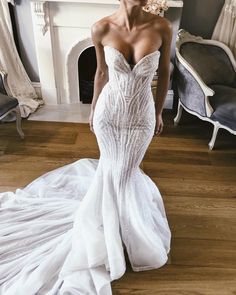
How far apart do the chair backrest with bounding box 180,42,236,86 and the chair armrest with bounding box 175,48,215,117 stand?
0.15 meters

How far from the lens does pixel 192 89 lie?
2.62 m

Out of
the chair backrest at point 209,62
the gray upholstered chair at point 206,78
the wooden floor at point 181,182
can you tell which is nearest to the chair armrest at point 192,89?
the gray upholstered chair at point 206,78

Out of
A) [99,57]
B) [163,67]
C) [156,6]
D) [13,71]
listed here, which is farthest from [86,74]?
[163,67]

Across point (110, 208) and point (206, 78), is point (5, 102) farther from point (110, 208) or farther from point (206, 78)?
point (206, 78)

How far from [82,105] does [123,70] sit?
2.18m

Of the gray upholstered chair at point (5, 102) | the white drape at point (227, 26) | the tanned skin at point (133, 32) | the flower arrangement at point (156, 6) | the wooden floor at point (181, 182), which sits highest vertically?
the tanned skin at point (133, 32)

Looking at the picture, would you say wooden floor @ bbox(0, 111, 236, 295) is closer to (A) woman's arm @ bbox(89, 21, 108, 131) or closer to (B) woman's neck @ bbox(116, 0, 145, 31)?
(A) woman's arm @ bbox(89, 21, 108, 131)

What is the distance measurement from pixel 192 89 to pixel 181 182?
86 cm

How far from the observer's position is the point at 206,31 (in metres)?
3.06

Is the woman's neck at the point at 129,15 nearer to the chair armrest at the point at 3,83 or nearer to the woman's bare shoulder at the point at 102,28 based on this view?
the woman's bare shoulder at the point at 102,28

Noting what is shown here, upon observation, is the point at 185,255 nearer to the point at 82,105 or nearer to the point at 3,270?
the point at 3,270

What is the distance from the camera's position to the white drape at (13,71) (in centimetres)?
292

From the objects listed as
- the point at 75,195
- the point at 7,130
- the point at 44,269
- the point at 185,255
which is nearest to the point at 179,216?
the point at 185,255

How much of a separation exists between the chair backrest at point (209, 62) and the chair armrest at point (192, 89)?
15 centimetres
